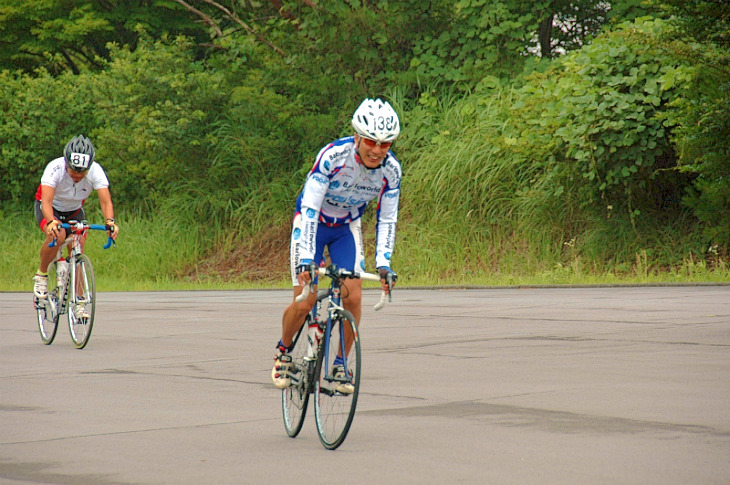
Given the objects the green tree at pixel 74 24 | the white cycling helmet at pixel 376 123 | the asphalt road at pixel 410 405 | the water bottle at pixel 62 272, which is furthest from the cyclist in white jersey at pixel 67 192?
the green tree at pixel 74 24

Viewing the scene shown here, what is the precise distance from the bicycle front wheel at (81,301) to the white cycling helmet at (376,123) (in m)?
5.37

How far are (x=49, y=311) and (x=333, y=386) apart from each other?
657 centimetres

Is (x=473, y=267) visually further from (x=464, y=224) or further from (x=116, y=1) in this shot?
(x=116, y=1)

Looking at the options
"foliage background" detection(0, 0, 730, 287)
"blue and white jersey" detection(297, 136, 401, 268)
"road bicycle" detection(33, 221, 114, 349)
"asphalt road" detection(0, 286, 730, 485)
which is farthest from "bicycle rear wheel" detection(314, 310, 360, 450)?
"foliage background" detection(0, 0, 730, 287)

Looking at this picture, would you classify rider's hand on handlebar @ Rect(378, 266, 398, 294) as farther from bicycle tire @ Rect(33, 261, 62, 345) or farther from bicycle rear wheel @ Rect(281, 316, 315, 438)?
bicycle tire @ Rect(33, 261, 62, 345)

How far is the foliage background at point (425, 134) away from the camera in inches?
816

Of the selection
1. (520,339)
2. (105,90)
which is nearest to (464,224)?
(105,90)

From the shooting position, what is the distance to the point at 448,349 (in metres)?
10.5

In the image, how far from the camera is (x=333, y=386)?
20.3 feet

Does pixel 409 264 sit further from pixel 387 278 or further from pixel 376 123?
pixel 387 278

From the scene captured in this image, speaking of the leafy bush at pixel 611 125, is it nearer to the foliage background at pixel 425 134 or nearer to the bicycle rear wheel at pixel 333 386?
the foliage background at pixel 425 134

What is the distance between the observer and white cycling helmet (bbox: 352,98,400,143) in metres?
6.56

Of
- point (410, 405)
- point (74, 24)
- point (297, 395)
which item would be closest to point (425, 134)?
point (74, 24)

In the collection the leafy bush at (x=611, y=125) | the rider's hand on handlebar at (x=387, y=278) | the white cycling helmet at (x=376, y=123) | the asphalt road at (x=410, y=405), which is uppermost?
the leafy bush at (x=611, y=125)
